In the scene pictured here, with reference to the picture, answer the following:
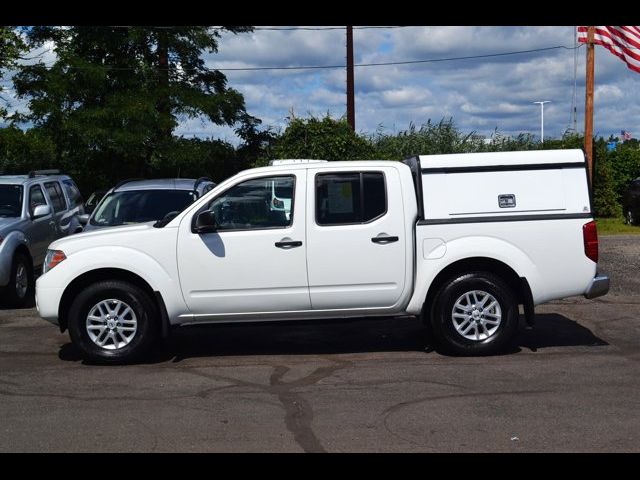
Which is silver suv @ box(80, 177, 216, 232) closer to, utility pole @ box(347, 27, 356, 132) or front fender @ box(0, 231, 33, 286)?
front fender @ box(0, 231, 33, 286)

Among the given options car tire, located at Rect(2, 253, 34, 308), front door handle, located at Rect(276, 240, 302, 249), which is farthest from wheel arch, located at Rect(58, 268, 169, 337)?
car tire, located at Rect(2, 253, 34, 308)

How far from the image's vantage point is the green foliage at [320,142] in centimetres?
2167

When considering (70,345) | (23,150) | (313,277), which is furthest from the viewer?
(23,150)

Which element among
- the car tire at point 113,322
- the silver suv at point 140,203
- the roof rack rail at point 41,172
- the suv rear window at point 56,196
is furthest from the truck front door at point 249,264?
the suv rear window at point 56,196

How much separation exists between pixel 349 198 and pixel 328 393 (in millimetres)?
2105

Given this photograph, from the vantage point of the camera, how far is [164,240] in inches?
329

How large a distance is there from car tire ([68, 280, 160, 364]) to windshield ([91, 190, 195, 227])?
3.38 metres

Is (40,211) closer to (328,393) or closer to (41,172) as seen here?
(41,172)

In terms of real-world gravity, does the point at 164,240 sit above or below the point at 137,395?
above

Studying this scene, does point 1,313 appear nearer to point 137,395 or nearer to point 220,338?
point 220,338

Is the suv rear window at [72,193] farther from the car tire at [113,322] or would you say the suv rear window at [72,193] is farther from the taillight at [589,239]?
the taillight at [589,239]

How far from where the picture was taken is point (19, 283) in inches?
482
